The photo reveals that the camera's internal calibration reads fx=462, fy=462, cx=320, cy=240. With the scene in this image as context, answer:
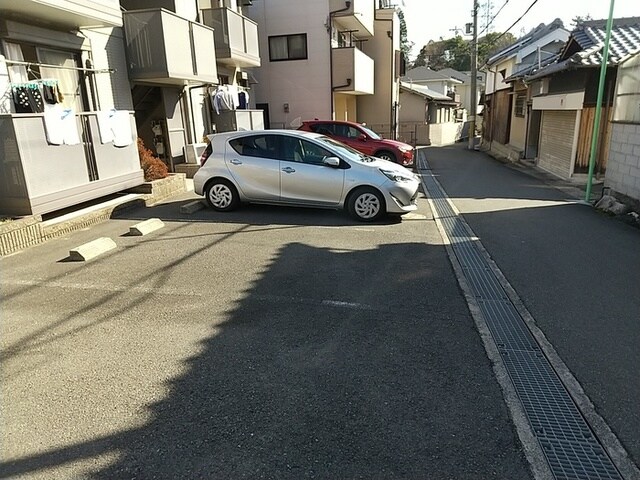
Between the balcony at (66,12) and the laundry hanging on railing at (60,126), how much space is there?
150 cm

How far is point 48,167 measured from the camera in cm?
698

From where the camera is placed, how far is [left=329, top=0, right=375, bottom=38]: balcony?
779 inches

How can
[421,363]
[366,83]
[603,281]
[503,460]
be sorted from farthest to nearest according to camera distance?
[366,83], [603,281], [421,363], [503,460]

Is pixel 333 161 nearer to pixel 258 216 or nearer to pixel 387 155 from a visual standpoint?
pixel 258 216

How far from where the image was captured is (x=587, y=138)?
13.9 metres

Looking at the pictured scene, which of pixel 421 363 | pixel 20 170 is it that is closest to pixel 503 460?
pixel 421 363

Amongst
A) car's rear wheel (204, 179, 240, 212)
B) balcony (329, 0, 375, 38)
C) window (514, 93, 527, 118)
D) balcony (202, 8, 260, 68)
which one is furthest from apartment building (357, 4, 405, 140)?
car's rear wheel (204, 179, 240, 212)

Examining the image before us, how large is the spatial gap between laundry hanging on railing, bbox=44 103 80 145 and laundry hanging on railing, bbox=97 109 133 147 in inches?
27.4

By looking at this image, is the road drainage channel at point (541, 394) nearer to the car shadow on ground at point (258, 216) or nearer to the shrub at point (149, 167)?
the car shadow on ground at point (258, 216)

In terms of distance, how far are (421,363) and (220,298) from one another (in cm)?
230

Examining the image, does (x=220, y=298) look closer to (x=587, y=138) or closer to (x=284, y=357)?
(x=284, y=357)

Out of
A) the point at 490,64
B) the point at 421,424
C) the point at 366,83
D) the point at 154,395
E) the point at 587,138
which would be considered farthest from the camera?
the point at 490,64

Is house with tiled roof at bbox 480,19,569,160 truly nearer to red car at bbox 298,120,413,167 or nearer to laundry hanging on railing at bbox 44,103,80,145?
red car at bbox 298,120,413,167

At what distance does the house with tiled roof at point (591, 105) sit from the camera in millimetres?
9836
